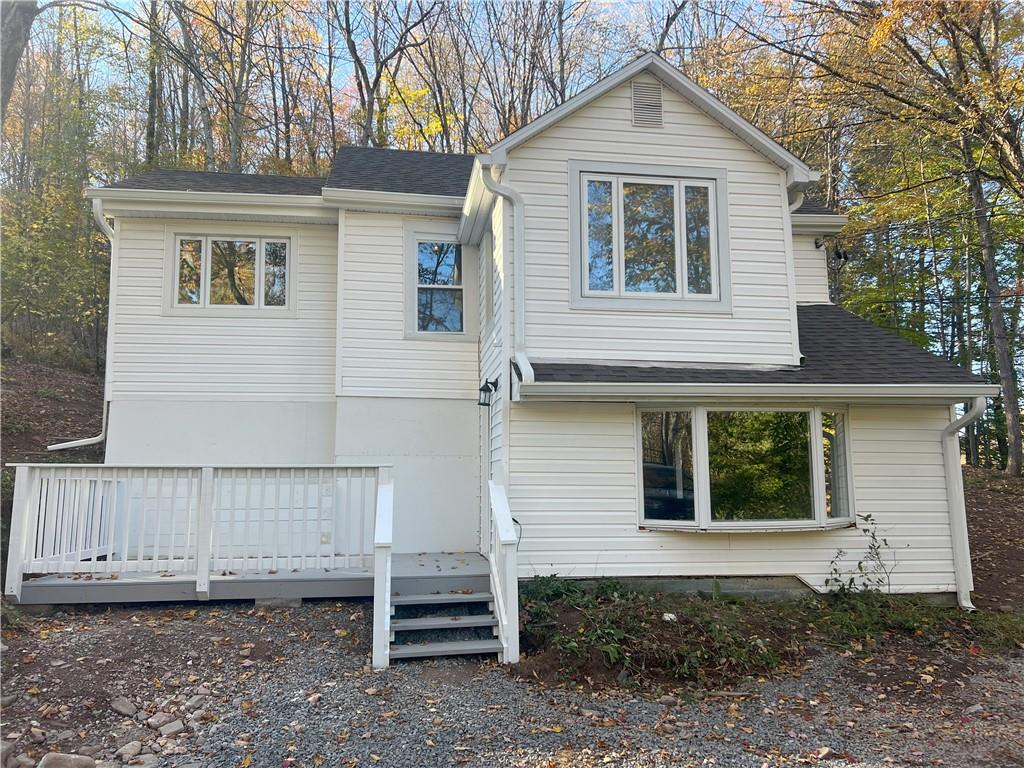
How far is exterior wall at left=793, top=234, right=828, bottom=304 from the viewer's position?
29.8 feet

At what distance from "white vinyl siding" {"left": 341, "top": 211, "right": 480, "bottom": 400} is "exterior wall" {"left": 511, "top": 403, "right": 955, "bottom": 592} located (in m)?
1.84

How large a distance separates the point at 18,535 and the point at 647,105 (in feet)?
24.5

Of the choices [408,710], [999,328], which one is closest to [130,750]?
[408,710]

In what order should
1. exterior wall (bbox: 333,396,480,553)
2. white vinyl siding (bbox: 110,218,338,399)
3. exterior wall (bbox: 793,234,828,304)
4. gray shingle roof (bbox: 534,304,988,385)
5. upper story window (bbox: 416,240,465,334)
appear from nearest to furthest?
gray shingle roof (bbox: 534,304,988,385)
exterior wall (bbox: 333,396,480,553)
white vinyl siding (bbox: 110,218,338,399)
upper story window (bbox: 416,240,465,334)
exterior wall (bbox: 793,234,828,304)

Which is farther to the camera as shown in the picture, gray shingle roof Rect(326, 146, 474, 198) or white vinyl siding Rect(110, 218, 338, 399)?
gray shingle roof Rect(326, 146, 474, 198)

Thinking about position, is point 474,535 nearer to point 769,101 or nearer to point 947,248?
point 769,101

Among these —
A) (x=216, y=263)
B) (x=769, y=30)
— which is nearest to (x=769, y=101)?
(x=769, y=30)

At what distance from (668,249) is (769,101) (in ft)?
20.5

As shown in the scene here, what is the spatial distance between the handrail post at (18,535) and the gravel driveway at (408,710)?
0.47 meters

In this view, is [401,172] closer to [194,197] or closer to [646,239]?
[194,197]

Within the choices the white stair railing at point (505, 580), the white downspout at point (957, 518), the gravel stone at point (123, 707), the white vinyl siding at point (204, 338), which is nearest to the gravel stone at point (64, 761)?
the gravel stone at point (123, 707)

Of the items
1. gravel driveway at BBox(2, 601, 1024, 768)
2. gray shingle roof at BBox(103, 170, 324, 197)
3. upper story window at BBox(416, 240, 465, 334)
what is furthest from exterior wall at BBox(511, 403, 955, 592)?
gray shingle roof at BBox(103, 170, 324, 197)

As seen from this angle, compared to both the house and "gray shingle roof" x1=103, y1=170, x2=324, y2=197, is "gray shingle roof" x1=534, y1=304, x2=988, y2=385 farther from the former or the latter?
"gray shingle roof" x1=103, y1=170, x2=324, y2=197

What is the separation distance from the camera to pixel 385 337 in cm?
790
